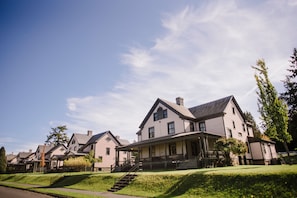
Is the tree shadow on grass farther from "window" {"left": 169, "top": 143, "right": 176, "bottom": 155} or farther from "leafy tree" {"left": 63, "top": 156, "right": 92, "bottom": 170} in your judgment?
"leafy tree" {"left": 63, "top": 156, "right": 92, "bottom": 170}

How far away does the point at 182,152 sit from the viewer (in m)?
26.6

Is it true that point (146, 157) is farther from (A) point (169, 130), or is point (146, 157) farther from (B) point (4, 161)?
(B) point (4, 161)

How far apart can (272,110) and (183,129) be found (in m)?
13.1

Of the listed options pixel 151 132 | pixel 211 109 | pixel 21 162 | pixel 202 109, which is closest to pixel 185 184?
pixel 211 109

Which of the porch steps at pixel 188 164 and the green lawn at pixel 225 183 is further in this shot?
the porch steps at pixel 188 164

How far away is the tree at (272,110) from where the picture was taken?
1603 cm

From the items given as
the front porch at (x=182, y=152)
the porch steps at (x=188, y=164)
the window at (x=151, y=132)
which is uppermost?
the window at (x=151, y=132)

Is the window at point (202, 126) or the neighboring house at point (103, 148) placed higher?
the window at point (202, 126)

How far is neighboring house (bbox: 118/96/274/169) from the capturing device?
2565 cm

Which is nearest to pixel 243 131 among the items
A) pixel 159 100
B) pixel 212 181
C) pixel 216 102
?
pixel 216 102

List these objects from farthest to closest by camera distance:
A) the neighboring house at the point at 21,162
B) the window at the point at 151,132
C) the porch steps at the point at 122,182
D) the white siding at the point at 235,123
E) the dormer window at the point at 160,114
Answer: the neighboring house at the point at 21,162, the window at the point at 151,132, the dormer window at the point at 160,114, the white siding at the point at 235,123, the porch steps at the point at 122,182

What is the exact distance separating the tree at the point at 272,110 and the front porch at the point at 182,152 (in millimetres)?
6743

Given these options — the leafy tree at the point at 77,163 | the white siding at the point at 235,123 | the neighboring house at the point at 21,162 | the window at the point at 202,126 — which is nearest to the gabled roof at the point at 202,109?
the window at the point at 202,126

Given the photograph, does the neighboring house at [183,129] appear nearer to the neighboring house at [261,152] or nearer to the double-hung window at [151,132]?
the double-hung window at [151,132]
